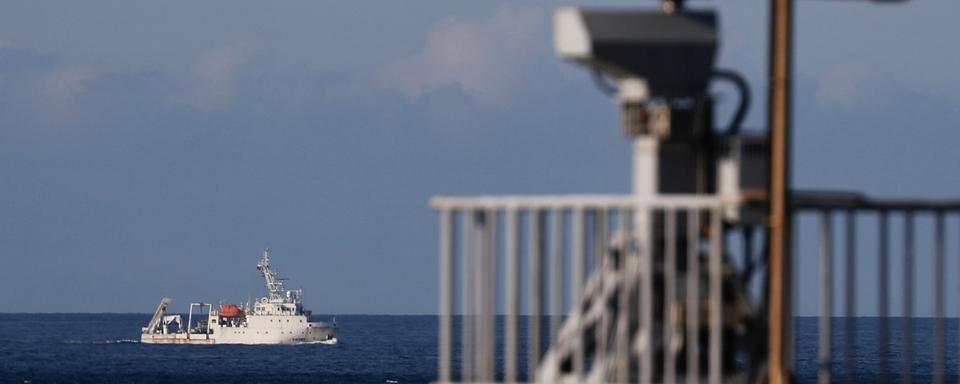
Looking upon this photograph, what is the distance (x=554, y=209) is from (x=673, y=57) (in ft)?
7.12

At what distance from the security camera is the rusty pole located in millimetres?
802

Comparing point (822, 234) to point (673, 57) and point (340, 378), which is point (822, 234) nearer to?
point (673, 57)

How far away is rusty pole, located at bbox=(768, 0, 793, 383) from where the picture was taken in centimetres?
2738

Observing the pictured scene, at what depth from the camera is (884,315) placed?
1098 inches

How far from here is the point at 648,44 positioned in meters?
28.1

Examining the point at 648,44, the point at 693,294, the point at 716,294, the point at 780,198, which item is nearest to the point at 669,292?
the point at 693,294

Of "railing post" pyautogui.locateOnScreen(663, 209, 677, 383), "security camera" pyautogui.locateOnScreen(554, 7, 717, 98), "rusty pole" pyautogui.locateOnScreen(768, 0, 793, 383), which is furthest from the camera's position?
"security camera" pyautogui.locateOnScreen(554, 7, 717, 98)

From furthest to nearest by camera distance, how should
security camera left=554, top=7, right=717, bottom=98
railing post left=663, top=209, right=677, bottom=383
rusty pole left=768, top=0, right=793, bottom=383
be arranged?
security camera left=554, top=7, right=717, bottom=98 → railing post left=663, top=209, right=677, bottom=383 → rusty pole left=768, top=0, right=793, bottom=383

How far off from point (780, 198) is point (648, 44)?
2280 millimetres

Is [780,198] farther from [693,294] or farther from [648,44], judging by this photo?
[648,44]

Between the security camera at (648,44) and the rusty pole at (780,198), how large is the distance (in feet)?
2.63

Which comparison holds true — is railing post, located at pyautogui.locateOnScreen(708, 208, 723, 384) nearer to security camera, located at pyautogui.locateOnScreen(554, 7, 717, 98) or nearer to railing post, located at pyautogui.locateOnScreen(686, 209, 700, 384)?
railing post, located at pyautogui.locateOnScreen(686, 209, 700, 384)

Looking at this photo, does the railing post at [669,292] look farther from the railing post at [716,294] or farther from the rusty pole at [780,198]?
the rusty pole at [780,198]

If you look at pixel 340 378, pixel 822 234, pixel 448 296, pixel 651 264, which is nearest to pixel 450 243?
pixel 448 296
